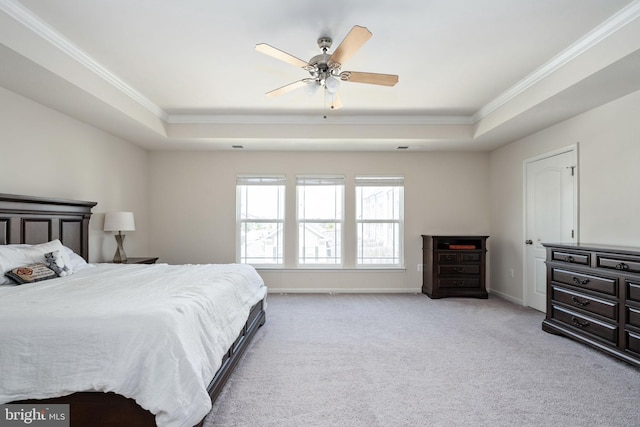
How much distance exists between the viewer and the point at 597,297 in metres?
2.88

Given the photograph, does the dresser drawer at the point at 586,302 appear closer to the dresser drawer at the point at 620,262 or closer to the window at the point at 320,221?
the dresser drawer at the point at 620,262

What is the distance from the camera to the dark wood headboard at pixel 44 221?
2812 mm

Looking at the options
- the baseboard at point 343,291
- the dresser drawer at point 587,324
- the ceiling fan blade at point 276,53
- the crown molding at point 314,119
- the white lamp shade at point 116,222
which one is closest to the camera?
the ceiling fan blade at point 276,53

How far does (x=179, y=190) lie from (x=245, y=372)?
12.3 feet

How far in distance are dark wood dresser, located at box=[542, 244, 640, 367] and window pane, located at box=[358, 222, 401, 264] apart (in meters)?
2.36

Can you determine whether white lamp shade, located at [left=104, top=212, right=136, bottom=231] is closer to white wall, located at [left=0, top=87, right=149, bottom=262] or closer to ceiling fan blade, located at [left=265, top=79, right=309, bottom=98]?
white wall, located at [left=0, top=87, right=149, bottom=262]

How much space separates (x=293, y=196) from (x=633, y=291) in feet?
13.8

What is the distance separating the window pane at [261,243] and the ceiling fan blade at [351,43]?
3.41 metres

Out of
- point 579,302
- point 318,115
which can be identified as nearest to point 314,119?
point 318,115

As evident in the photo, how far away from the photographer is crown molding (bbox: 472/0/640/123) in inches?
89.7

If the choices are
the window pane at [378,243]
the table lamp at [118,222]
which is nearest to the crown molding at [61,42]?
the table lamp at [118,222]

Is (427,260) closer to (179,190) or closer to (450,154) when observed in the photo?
(450,154)

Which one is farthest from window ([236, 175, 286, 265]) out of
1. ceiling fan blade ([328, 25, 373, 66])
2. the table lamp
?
ceiling fan blade ([328, 25, 373, 66])

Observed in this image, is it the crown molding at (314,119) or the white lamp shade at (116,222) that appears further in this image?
the crown molding at (314,119)
